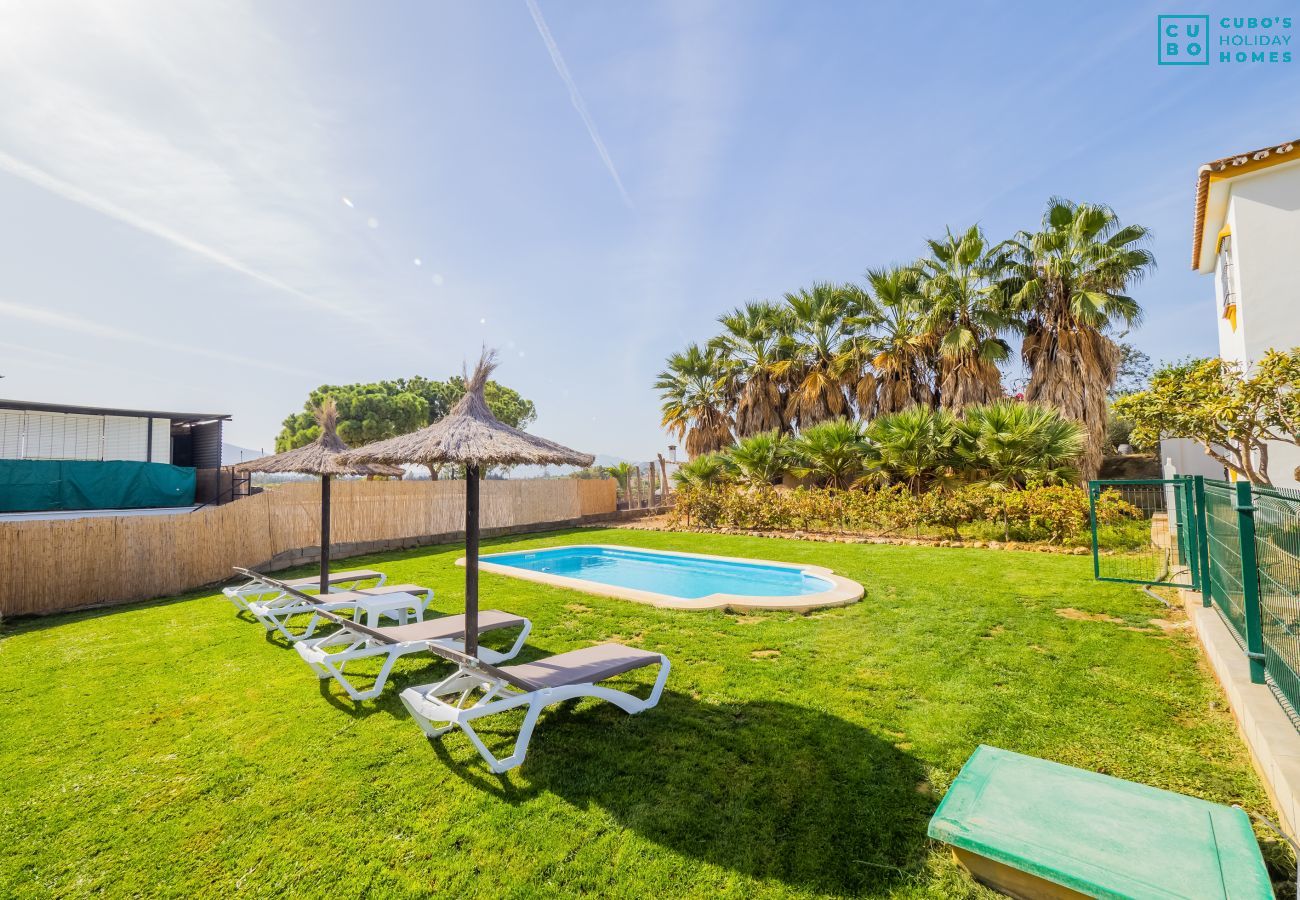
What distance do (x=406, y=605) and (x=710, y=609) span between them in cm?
350

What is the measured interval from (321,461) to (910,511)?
10.9m

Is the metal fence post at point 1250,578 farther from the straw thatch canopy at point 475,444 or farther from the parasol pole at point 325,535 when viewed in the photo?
the parasol pole at point 325,535

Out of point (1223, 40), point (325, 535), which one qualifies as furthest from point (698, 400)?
point (325, 535)

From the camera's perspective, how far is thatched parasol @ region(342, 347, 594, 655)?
382cm

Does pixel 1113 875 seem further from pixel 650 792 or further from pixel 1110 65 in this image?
pixel 1110 65

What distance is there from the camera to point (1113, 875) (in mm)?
1852

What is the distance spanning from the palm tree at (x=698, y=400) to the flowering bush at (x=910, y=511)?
562cm

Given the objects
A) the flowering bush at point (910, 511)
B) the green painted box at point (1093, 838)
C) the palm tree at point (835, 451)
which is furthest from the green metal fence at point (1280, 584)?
the palm tree at point (835, 451)

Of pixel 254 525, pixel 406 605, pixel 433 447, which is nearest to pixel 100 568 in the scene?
pixel 254 525

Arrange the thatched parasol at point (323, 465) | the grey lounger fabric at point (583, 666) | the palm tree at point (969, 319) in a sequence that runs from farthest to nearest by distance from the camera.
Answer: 1. the palm tree at point (969, 319)
2. the thatched parasol at point (323, 465)
3. the grey lounger fabric at point (583, 666)

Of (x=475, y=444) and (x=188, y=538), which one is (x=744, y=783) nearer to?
(x=475, y=444)

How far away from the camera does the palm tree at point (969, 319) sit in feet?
49.7

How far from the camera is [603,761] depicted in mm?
3225

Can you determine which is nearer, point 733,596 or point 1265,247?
point 733,596
